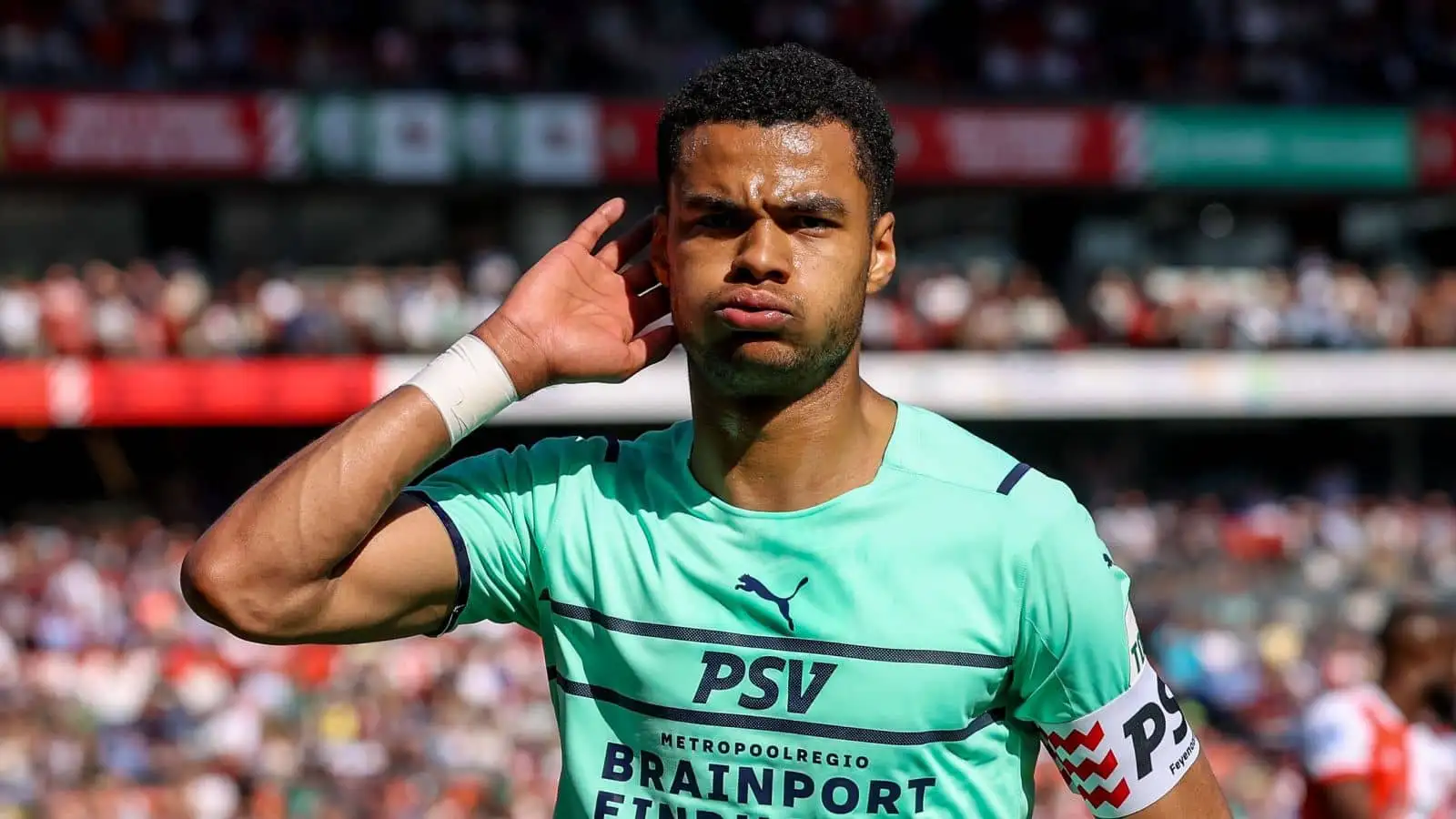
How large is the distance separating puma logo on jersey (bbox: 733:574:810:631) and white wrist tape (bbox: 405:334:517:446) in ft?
1.50

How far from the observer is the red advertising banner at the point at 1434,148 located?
19.5 m

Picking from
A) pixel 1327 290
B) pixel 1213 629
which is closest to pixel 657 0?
pixel 1327 290

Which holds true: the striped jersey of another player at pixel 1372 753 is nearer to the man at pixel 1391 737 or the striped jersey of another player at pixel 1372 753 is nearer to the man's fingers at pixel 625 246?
the man at pixel 1391 737

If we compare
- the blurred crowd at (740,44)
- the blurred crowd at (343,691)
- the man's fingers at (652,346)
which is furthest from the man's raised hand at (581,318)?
the blurred crowd at (740,44)

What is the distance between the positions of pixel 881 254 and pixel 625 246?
0.48 meters

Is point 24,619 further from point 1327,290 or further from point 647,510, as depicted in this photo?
point 1327,290

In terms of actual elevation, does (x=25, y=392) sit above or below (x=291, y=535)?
below

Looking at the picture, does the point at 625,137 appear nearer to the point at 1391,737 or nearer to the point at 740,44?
the point at 740,44

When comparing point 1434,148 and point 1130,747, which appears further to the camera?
point 1434,148

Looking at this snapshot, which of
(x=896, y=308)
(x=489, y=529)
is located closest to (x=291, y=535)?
(x=489, y=529)

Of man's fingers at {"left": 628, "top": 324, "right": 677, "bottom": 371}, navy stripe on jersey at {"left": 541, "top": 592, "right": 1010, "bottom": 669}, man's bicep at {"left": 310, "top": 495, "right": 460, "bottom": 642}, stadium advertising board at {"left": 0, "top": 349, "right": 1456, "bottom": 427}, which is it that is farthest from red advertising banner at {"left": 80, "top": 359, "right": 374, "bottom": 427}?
navy stripe on jersey at {"left": 541, "top": 592, "right": 1010, "bottom": 669}

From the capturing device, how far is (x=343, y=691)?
41.4 ft

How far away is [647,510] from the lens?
8.43 feet

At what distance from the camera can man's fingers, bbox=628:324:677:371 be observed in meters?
2.71
